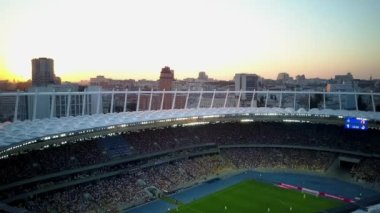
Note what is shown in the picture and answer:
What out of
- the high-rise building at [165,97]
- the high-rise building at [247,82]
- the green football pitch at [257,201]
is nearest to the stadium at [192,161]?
the green football pitch at [257,201]

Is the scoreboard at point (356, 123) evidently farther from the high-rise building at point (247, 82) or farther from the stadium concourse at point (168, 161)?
the high-rise building at point (247, 82)

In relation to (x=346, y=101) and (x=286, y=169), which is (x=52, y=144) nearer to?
(x=286, y=169)

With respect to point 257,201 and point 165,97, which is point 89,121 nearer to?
point 257,201

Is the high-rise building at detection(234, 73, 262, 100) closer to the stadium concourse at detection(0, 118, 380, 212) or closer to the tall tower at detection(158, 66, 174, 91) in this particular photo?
the tall tower at detection(158, 66, 174, 91)

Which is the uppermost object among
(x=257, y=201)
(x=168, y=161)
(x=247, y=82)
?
(x=247, y=82)

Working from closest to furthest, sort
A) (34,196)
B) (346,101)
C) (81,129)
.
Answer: (34,196) → (81,129) → (346,101)

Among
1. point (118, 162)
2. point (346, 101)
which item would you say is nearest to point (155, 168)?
point (118, 162)

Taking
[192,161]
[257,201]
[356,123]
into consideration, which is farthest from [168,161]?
[356,123]

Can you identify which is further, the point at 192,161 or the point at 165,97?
the point at 165,97
